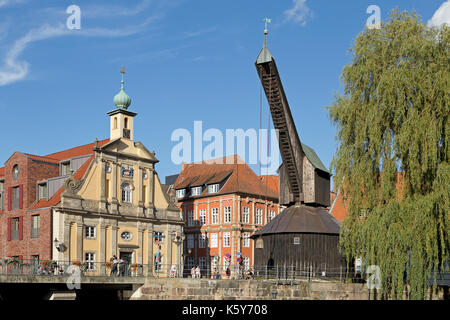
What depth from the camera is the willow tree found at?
21766mm

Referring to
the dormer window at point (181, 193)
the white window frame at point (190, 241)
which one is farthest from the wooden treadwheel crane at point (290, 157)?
the dormer window at point (181, 193)

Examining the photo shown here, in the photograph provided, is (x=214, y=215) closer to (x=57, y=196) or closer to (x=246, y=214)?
(x=246, y=214)

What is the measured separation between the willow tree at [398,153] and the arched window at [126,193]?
22.8 metres

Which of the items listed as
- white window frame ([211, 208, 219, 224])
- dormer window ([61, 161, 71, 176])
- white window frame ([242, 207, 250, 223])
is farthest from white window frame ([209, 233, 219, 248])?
dormer window ([61, 161, 71, 176])

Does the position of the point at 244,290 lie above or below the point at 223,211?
below

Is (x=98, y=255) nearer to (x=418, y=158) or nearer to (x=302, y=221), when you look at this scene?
(x=302, y=221)

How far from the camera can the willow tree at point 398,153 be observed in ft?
71.4

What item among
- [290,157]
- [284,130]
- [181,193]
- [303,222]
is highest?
[284,130]

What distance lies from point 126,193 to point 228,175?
17.0m

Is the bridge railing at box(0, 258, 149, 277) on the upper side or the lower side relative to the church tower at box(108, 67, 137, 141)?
lower

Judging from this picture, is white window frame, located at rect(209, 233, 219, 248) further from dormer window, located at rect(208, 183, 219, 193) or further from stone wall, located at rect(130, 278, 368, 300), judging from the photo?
stone wall, located at rect(130, 278, 368, 300)

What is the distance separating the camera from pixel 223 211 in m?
58.3

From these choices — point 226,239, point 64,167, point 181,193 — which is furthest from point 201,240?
point 64,167

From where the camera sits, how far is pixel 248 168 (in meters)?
62.0
